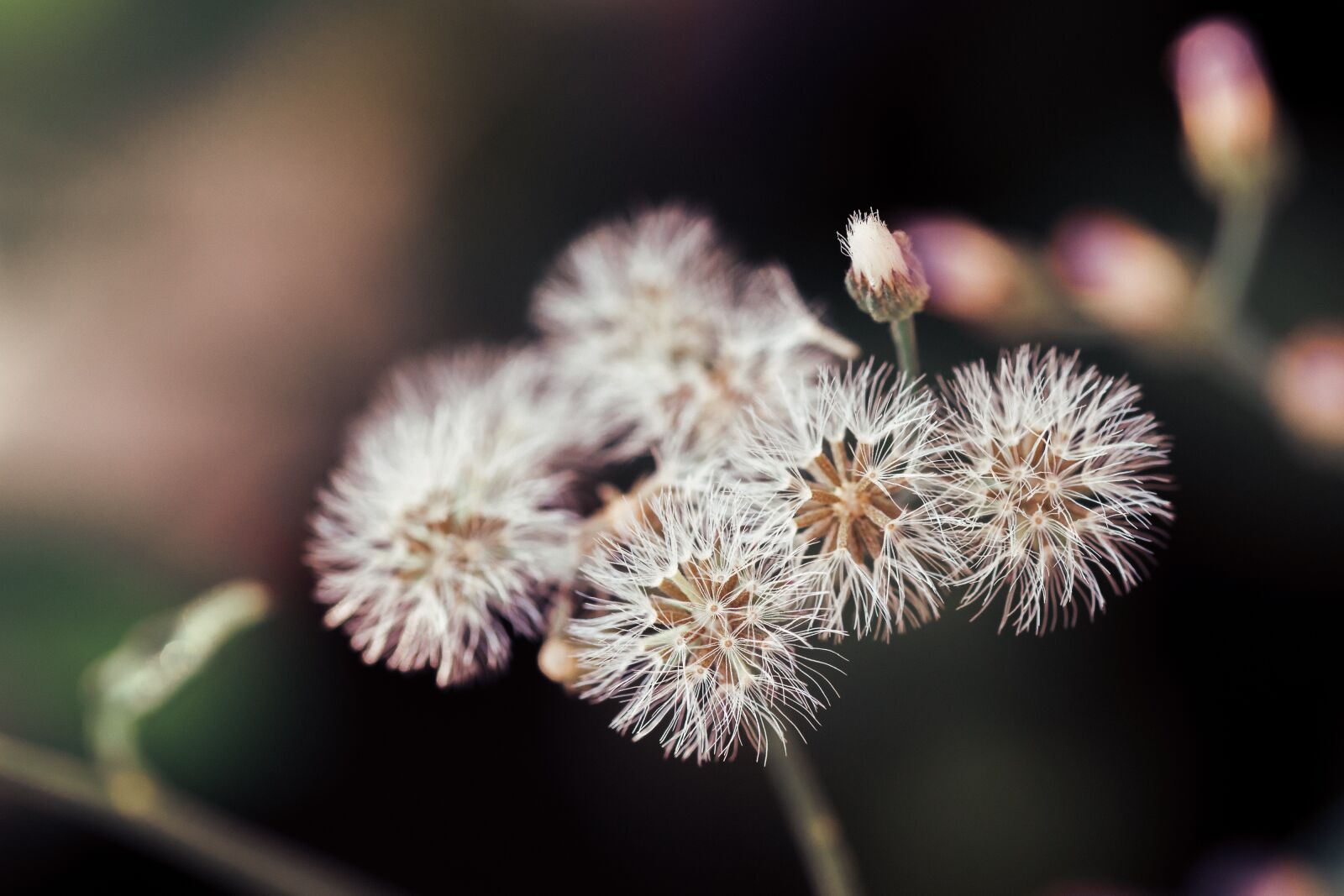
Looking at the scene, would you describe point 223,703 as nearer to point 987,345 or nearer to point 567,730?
point 567,730

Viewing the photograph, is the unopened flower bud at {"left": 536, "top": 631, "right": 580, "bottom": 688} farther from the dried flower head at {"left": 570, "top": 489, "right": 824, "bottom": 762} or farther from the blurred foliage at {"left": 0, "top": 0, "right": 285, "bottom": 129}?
the blurred foliage at {"left": 0, "top": 0, "right": 285, "bottom": 129}

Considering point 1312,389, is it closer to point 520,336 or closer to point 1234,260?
point 1234,260

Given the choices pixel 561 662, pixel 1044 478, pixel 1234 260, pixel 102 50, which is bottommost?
pixel 561 662

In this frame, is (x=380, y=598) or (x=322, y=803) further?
(x=322, y=803)

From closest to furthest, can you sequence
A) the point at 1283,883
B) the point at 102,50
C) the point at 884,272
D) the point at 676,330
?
the point at 884,272
the point at 676,330
the point at 1283,883
the point at 102,50

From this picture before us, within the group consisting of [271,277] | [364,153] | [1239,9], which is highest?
[1239,9]

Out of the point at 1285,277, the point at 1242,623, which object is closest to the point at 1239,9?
the point at 1285,277

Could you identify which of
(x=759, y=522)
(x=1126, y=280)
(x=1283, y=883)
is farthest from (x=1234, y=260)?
(x=759, y=522)
